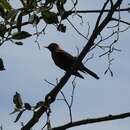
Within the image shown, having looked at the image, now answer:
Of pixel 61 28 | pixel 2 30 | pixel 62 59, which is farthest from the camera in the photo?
pixel 62 59

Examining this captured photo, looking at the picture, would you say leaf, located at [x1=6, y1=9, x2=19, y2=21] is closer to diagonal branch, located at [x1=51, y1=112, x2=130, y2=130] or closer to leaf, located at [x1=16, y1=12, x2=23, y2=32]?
leaf, located at [x1=16, y1=12, x2=23, y2=32]

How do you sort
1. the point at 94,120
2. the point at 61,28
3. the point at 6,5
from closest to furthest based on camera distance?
1. the point at 6,5
2. the point at 94,120
3. the point at 61,28

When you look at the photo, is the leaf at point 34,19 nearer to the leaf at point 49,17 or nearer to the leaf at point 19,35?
the leaf at point 49,17

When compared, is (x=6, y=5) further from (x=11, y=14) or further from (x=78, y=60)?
(x=78, y=60)

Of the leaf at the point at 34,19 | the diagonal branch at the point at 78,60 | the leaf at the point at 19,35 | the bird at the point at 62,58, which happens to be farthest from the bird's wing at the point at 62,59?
the leaf at the point at 19,35

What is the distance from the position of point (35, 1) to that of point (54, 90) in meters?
0.60

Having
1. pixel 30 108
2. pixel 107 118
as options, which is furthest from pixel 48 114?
pixel 107 118

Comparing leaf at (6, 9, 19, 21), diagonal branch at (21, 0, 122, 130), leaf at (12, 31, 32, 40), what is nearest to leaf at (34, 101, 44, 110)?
diagonal branch at (21, 0, 122, 130)

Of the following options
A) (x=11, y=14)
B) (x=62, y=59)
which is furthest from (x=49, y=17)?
(x=62, y=59)

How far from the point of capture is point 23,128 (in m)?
2.48

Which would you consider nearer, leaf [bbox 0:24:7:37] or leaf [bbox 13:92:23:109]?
leaf [bbox 0:24:7:37]

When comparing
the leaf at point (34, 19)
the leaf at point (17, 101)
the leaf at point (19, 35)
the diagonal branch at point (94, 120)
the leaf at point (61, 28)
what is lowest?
the diagonal branch at point (94, 120)

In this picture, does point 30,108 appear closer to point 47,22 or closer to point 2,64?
point 2,64

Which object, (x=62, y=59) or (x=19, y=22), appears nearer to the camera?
(x=19, y=22)
